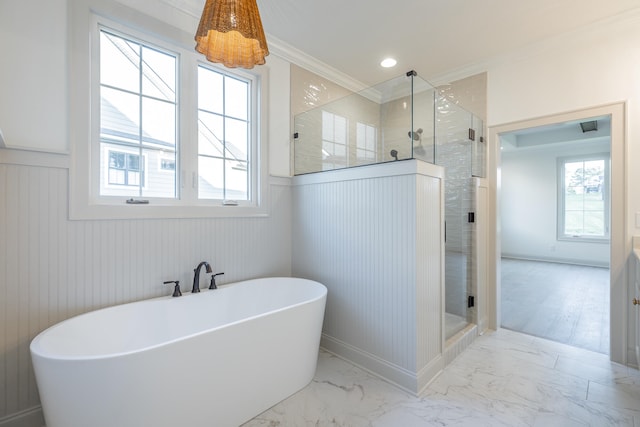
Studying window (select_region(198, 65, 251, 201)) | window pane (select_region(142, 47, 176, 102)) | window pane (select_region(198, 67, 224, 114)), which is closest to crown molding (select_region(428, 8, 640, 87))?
window (select_region(198, 65, 251, 201))

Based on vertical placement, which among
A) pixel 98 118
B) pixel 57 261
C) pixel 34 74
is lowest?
pixel 57 261

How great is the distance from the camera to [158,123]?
2.13 metres

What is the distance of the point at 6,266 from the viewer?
153 centimetres

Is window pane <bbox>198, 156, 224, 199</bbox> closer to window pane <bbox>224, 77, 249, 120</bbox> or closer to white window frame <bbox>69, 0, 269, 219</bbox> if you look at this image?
white window frame <bbox>69, 0, 269, 219</bbox>

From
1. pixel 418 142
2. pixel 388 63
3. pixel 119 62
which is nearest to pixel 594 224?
pixel 388 63

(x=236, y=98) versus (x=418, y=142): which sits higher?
(x=236, y=98)

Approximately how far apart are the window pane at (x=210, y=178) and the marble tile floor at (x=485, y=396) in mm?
1608

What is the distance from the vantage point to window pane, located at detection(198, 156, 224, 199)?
92.1 inches

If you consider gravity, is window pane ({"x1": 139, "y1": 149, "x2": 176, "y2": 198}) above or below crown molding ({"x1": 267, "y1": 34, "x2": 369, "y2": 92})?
below

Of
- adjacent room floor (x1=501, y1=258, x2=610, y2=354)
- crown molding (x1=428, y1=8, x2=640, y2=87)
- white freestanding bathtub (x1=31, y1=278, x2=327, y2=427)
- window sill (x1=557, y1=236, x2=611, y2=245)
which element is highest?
crown molding (x1=428, y1=8, x2=640, y2=87)

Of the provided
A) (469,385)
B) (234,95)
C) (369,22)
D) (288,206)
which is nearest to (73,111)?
(234,95)

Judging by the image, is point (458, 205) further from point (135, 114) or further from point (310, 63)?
point (135, 114)

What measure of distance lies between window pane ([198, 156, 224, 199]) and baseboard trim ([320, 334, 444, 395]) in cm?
159

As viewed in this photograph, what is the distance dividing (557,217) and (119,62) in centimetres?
810
